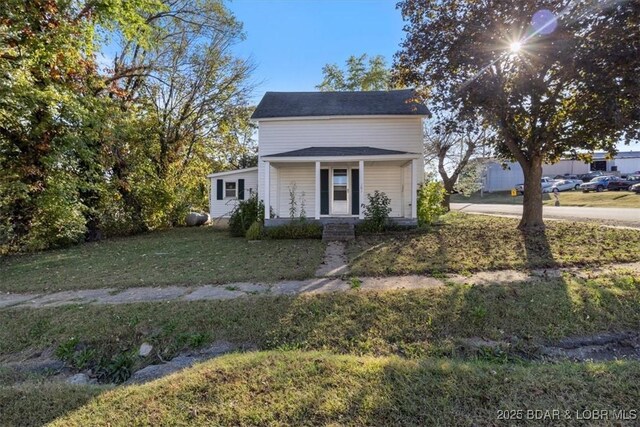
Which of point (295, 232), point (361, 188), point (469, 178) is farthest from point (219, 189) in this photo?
point (469, 178)

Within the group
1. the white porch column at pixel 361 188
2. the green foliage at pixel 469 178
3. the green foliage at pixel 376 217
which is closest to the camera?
the green foliage at pixel 376 217

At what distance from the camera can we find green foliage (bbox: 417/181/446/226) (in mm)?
12805

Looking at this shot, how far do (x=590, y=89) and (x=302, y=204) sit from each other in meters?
9.60

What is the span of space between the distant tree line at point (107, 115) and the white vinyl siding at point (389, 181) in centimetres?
873

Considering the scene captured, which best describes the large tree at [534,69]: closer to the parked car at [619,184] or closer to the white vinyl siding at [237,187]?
the white vinyl siding at [237,187]

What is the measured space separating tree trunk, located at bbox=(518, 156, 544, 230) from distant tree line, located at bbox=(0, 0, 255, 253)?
38.8 ft

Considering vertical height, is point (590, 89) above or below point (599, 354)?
above

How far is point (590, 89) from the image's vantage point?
8055 millimetres

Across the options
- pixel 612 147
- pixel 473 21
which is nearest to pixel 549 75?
pixel 473 21

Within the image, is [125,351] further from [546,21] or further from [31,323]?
[546,21]

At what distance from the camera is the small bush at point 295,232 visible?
11570 millimetres

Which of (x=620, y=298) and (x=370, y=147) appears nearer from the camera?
(x=620, y=298)

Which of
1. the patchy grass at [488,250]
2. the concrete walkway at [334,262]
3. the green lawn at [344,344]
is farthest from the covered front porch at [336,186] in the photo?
the green lawn at [344,344]

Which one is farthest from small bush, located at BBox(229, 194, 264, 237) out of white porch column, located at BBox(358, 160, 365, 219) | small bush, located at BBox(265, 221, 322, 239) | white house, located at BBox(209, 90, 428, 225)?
white porch column, located at BBox(358, 160, 365, 219)
